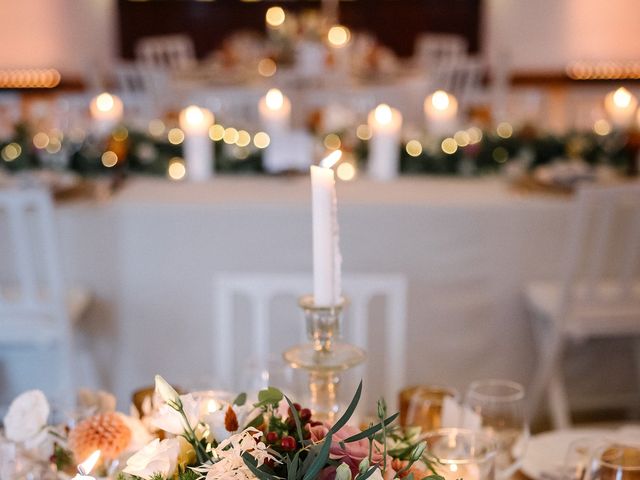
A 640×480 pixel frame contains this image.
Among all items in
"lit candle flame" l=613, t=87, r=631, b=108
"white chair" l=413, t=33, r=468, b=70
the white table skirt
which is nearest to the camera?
the white table skirt

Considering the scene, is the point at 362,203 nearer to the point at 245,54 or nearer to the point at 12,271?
the point at 12,271

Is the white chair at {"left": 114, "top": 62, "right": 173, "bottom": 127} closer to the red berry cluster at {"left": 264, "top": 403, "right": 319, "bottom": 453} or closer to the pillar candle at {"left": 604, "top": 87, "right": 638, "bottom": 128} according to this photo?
the pillar candle at {"left": 604, "top": 87, "right": 638, "bottom": 128}

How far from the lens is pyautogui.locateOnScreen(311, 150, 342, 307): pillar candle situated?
3.31ft

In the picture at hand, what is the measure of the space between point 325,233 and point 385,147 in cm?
202

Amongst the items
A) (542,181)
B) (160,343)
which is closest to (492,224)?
(542,181)

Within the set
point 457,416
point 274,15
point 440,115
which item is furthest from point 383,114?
point 274,15

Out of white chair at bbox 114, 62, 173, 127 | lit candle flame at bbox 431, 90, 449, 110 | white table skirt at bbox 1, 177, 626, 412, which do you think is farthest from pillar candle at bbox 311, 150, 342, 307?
white chair at bbox 114, 62, 173, 127

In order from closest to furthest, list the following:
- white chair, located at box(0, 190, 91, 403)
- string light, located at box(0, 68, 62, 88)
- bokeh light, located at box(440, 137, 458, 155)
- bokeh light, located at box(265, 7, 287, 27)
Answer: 1. white chair, located at box(0, 190, 91, 403)
2. bokeh light, located at box(440, 137, 458, 155)
3. string light, located at box(0, 68, 62, 88)
4. bokeh light, located at box(265, 7, 287, 27)

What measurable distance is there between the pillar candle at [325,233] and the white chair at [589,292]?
1391 mm

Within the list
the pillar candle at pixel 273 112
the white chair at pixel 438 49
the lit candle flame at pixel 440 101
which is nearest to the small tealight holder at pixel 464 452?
the pillar candle at pixel 273 112

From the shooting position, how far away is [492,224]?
2.66 metres

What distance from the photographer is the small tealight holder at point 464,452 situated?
A: 40.1 inches

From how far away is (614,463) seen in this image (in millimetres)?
1088

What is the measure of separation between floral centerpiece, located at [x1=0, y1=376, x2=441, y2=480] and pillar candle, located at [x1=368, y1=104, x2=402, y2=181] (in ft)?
6.21
